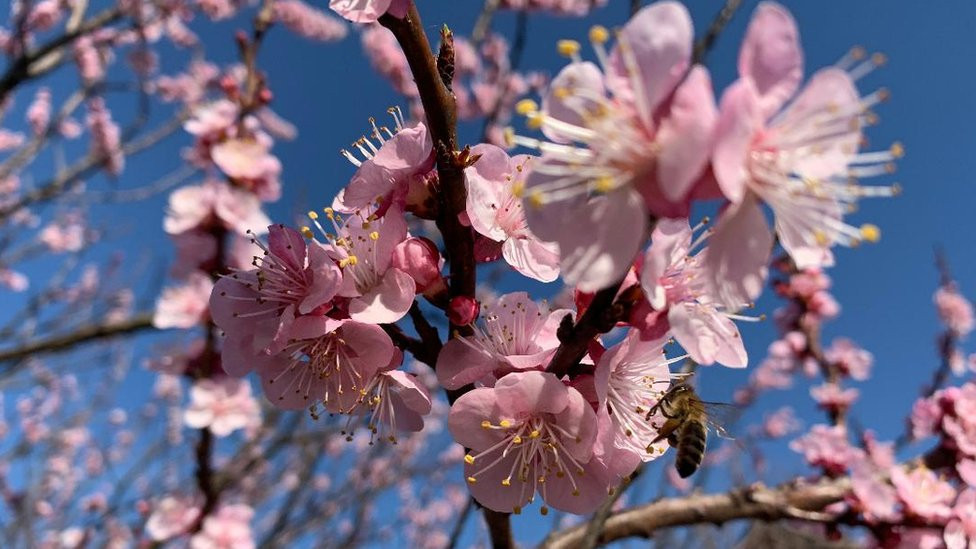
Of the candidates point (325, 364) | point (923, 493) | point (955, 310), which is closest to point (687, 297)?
point (325, 364)

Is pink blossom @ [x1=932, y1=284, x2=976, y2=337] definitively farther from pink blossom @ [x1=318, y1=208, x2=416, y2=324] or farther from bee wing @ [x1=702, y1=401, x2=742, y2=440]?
pink blossom @ [x1=318, y1=208, x2=416, y2=324]

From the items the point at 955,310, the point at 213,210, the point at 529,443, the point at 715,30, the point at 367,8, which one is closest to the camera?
the point at 367,8

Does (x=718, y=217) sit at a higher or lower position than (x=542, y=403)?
higher

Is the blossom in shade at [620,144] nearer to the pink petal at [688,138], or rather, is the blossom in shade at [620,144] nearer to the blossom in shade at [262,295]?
the pink petal at [688,138]

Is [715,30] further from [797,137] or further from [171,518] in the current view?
[171,518]

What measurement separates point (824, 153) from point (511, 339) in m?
0.57

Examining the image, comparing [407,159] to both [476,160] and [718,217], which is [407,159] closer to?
[476,160]

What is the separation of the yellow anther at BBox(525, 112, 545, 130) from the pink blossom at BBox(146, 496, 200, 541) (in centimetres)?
283

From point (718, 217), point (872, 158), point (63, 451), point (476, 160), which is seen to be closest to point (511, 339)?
point (476, 160)

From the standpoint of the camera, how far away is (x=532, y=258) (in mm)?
1067

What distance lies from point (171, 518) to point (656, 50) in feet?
10.5

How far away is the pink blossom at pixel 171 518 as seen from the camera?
291 cm

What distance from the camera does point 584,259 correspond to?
2.39 feet

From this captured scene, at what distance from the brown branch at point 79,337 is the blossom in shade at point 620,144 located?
2.75 metres
